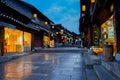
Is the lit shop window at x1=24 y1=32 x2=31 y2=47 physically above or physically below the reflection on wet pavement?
above

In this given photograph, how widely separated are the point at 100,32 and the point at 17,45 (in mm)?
13957

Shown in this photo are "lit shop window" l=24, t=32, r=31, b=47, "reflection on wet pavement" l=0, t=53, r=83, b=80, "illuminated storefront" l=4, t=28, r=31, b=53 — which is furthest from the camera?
"lit shop window" l=24, t=32, r=31, b=47

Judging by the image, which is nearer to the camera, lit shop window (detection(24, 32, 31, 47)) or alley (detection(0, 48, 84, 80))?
alley (detection(0, 48, 84, 80))

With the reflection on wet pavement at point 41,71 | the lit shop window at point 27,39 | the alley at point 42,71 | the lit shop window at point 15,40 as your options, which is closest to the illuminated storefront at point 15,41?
the lit shop window at point 15,40

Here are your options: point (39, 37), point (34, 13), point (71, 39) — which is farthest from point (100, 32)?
point (71, 39)

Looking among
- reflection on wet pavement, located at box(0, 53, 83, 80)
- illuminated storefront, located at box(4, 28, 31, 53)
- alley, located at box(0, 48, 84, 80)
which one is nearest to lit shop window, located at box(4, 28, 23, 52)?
illuminated storefront, located at box(4, 28, 31, 53)

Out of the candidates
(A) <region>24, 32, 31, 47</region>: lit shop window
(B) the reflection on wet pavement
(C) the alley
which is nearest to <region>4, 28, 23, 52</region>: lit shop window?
(A) <region>24, 32, 31, 47</region>: lit shop window

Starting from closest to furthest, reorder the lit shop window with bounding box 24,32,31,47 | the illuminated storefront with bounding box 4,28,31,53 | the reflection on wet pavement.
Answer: the reflection on wet pavement < the illuminated storefront with bounding box 4,28,31,53 < the lit shop window with bounding box 24,32,31,47

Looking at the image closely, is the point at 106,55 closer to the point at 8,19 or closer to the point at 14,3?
the point at 8,19

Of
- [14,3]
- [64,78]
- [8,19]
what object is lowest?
[64,78]

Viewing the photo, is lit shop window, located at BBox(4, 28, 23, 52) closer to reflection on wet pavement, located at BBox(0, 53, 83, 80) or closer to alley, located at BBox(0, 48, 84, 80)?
alley, located at BBox(0, 48, 84, 80)

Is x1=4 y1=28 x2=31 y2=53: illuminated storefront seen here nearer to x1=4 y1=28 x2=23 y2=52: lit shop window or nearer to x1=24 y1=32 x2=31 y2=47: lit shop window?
x1=4 y1=28 x2=23 y2=52: lit shop window

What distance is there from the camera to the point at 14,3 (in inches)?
1211

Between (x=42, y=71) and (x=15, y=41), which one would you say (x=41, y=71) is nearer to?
(x=42, y=71)
